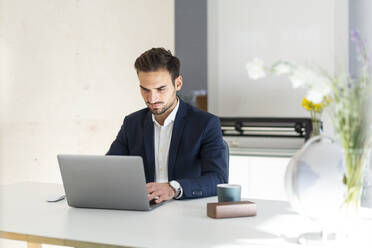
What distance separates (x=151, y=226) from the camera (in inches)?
62.0

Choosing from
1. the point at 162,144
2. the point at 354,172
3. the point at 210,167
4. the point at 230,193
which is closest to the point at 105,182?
the point at 230,193

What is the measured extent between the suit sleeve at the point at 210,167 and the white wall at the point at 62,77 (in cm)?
125

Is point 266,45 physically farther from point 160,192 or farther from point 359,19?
point 160,192

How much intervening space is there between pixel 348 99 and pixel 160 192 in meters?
0.90

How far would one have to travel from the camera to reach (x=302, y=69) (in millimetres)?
1294

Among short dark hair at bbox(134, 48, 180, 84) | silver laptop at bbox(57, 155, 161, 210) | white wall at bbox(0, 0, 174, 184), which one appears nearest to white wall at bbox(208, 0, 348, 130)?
white wall at bbox(0, 0, 174, 184)

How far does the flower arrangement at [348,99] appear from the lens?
4.19 ft

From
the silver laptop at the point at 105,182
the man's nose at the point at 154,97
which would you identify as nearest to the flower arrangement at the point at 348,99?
the silver laptop at the point at 105,182

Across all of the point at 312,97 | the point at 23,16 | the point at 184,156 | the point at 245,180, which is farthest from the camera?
the point at 245,180

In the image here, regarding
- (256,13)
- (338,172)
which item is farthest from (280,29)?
(338,172)

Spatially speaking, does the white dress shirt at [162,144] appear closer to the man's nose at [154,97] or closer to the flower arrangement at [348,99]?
the man's nose at [154,97]

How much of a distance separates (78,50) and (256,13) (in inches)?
58.2

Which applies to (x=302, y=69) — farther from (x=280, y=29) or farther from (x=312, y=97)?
(x=280, y=29)

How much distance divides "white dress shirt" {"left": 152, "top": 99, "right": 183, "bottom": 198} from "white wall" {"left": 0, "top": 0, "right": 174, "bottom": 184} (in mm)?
979
